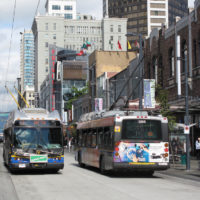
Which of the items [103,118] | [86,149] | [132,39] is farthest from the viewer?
[132,39]

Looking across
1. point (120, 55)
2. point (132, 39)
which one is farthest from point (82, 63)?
point (120, 55)

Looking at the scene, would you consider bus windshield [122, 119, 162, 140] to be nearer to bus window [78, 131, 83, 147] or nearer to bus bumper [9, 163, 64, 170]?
bus bumper [9, 163, 64, 170]

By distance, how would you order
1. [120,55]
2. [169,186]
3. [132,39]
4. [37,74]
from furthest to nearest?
[37,74] → [132,39] → [120,55] → [169,186]

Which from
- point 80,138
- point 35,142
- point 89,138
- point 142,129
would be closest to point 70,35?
point 80,138

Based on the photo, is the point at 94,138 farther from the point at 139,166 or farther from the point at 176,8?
the point at 176,8

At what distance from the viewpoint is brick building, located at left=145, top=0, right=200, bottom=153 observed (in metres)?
34.8

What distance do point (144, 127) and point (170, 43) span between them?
21331 millimetres

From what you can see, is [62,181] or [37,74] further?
[37,74]

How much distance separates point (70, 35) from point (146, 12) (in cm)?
3673

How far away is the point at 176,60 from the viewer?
3794 cm

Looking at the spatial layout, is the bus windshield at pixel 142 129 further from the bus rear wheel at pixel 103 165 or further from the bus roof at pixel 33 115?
the bus roof at pixel 33 115

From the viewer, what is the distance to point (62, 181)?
18031 millimetres

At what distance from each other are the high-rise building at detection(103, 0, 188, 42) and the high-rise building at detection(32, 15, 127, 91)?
13217mm

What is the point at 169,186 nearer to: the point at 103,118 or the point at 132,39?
the point at 103,118
